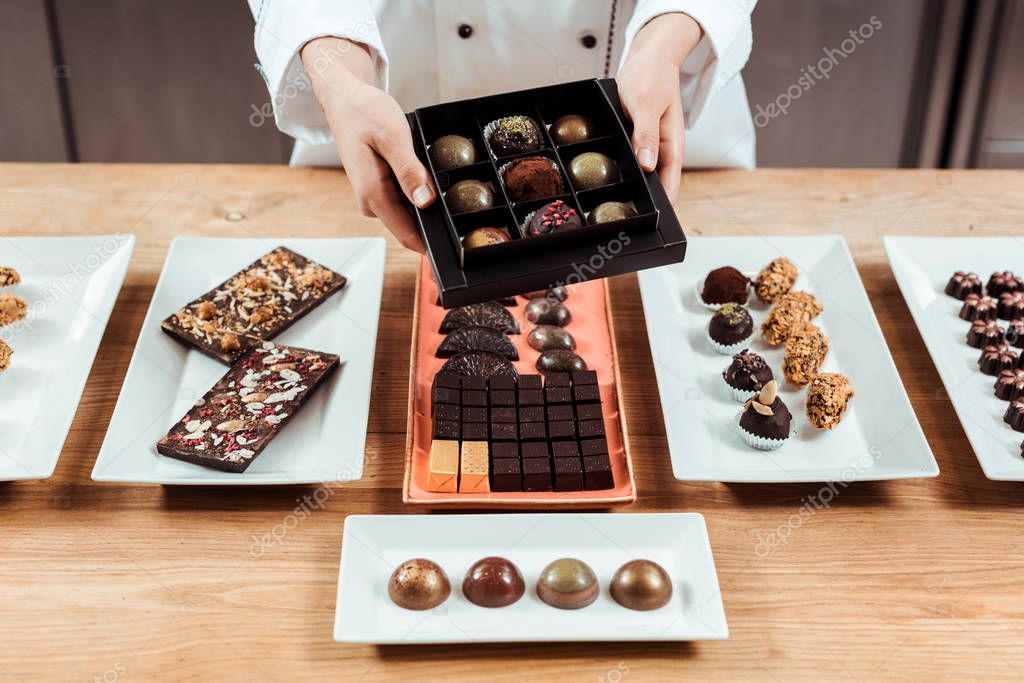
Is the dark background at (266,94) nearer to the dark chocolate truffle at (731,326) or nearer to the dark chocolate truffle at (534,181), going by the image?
the dark chocolate truffle at (731,326)

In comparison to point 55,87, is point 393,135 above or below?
above

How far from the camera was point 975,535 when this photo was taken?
4.86ft

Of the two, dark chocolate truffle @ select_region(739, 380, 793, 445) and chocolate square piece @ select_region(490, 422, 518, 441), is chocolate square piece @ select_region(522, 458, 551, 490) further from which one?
dark chocolate truffle @ select_region(739, 380, 793, 445)

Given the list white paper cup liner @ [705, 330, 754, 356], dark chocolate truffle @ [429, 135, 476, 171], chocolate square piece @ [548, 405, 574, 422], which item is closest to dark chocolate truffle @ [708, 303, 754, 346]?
white paper cup liner @ [705, 330, 754, 356]

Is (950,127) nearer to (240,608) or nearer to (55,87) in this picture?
(240,608)

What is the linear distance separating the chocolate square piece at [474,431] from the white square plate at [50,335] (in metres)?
0.71

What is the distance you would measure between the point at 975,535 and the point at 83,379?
1.63 m

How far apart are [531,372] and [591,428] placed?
23 cm

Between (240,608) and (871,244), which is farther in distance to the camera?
(871,244)

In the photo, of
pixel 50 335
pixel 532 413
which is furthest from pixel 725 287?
pixel 50 335

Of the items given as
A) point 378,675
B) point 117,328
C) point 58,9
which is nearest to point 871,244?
point 378,675

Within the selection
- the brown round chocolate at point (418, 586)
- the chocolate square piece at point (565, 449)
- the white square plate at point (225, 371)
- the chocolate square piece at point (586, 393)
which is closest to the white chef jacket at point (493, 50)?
the white square plate at point (225, 371)

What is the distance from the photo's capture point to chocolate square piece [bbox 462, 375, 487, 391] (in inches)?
63.4

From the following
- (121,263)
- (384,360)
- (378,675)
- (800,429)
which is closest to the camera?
(378,675)
